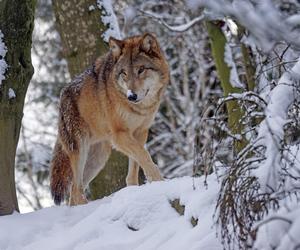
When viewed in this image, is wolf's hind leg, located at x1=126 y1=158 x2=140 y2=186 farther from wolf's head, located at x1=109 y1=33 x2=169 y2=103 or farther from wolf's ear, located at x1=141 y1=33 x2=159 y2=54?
wolf's ear, located at x1=141 y1=33 x2=159 y2=54

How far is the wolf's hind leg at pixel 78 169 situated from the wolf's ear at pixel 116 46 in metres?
1.04

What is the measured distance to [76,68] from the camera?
1052 cm

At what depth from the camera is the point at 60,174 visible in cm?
940

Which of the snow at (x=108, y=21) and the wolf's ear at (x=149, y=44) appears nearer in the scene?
the wolf's ear at (x=149, y=44)

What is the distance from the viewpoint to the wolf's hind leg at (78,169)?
9.16 m

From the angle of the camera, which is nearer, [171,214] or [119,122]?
[171,214]

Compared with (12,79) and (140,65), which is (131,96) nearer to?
(140,65)

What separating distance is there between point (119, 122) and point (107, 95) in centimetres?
38

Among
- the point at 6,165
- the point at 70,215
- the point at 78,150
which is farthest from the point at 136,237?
the point at 78,150

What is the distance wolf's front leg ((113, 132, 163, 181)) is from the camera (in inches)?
341

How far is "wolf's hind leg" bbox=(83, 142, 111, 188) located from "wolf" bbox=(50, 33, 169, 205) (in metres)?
0.24

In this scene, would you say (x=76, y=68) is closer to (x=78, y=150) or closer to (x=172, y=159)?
(x=78, y=150)

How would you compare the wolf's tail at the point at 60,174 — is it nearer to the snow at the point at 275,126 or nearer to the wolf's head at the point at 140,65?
the wolf's head at the point at 140,65

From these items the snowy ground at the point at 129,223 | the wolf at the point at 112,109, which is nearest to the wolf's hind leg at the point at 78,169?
the wolf at the point at 112,109
